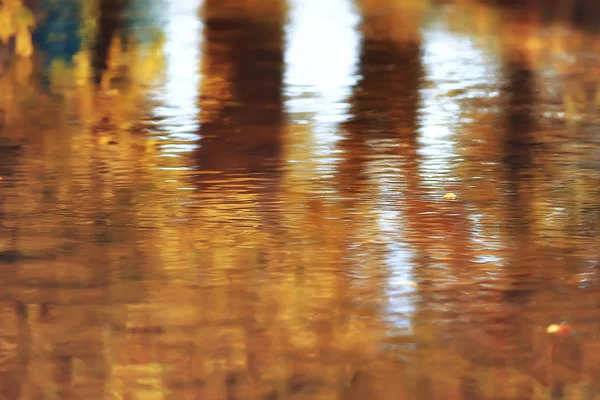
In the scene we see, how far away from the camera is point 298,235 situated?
544cm

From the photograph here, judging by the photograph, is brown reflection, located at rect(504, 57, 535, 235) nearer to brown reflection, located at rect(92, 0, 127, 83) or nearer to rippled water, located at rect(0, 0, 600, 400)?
rippled water, located at rect(0, 0, 600, 400)

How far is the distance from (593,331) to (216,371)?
1.20 meters

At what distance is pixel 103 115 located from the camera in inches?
346

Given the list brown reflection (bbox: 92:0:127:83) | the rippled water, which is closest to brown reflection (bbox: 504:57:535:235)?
the rippled water

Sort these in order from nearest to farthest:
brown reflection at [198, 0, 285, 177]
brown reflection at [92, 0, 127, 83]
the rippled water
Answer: the rippled water → brown reflection at [198, 0, 285, 177] → brown reflection at [92, 0, 127, 83]

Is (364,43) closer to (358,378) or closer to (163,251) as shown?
(163,251)

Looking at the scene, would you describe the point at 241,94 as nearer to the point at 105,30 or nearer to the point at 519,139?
the point at 519,139

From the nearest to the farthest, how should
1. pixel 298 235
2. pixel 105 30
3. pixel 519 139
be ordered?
1. pixel 298 235
2. pixel 519 139
3. pixel 105 30

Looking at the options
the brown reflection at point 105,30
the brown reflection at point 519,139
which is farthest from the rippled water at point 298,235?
the brown reflection at point 105,30

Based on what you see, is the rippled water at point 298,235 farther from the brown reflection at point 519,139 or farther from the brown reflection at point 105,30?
the brown reflection at point 105,30

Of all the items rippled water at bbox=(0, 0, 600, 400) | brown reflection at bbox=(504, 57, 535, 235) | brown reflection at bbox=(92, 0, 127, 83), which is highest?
brown reflection at bbox=(92, 0, 127, 83)

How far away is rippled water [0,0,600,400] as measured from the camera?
12.8 feet

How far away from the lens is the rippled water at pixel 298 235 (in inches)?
153

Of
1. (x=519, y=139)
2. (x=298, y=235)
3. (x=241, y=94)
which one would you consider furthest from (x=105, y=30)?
(x=298, y=235)
